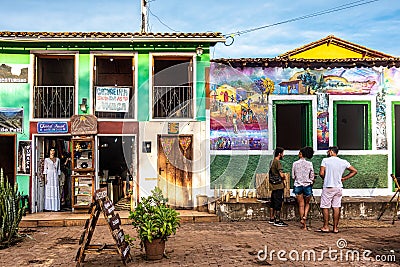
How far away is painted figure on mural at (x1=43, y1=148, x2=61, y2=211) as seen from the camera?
13781mm

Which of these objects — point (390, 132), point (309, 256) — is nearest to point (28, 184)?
point (309, 256)

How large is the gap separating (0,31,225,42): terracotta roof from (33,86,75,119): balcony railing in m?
1.39

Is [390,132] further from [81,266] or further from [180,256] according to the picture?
[81,266]

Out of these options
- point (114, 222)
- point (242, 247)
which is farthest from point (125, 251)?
point (242, 247)

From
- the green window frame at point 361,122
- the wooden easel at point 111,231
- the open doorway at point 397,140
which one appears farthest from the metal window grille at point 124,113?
the open doorway at point 397,140

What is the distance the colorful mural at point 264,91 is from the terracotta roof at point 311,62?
0.40 ft

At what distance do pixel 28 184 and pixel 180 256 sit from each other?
651cm

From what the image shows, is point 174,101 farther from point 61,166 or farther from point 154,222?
point 154,222

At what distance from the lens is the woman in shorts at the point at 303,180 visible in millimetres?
10984

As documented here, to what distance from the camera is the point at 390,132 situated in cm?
1383

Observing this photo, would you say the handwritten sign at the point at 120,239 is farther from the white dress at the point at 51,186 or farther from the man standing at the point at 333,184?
the white dress at the point at 51,186

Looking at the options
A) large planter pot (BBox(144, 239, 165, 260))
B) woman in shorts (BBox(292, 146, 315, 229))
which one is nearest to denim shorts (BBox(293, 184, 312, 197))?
woman in shorts (BBox(292, 146, 315, 229))

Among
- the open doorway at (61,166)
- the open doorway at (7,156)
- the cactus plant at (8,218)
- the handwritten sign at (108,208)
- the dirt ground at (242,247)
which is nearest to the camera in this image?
the handwritten sign at (108,208)

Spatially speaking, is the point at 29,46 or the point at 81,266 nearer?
the point at 81,266
